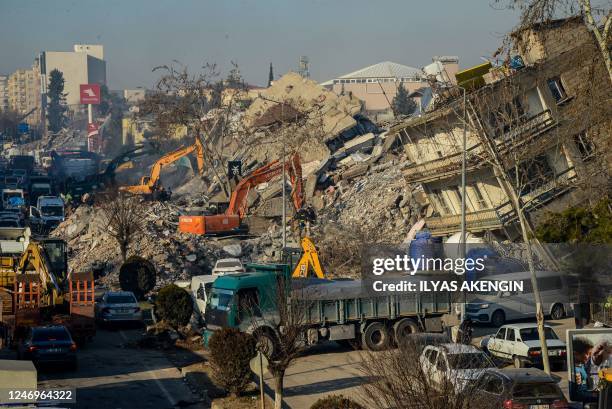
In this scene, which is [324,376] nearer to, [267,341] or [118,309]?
[267,341]

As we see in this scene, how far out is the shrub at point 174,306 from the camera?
3231 centimetres

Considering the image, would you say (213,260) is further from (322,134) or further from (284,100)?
(284,100)

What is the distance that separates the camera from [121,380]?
2548 centimetres

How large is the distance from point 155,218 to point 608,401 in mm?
42925

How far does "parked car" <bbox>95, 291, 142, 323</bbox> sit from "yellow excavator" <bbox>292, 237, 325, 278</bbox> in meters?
5.93

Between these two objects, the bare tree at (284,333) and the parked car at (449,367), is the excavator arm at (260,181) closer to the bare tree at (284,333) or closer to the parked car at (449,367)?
the bare tree at (284,333)

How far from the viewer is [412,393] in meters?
14.1

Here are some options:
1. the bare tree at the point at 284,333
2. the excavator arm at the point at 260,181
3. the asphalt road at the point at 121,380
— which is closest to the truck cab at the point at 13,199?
the excavator arm at the point at 260,181

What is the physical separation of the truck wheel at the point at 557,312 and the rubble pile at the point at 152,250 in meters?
19.4

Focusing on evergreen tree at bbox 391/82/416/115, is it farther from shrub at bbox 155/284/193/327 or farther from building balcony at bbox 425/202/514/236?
shrub at bbox 155/284/193/327

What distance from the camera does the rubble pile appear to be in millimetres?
47719

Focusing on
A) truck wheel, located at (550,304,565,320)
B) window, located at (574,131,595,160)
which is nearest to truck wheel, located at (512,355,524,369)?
truck wheel, located at (550,304,565,320)

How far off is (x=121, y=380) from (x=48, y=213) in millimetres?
44799

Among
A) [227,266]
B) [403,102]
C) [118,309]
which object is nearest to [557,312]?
[118,309]
